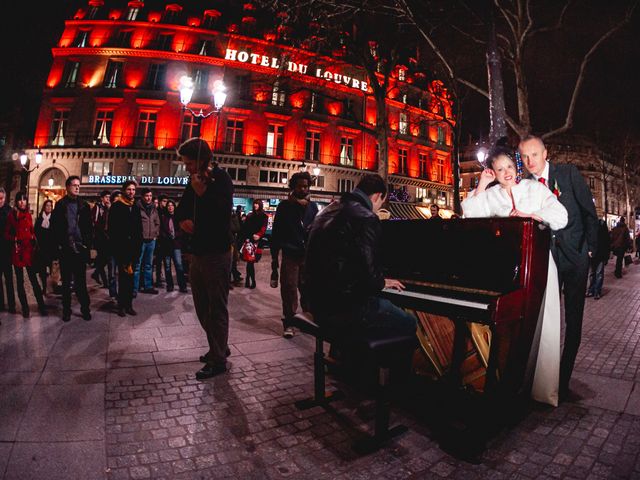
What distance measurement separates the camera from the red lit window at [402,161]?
41.5 m

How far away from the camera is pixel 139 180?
99.1ft

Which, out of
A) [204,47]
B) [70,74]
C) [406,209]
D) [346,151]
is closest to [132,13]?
[204,47]

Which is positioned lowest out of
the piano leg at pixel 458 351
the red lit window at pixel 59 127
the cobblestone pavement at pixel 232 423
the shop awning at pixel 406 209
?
the cobblestone pavement at pixel 232 423

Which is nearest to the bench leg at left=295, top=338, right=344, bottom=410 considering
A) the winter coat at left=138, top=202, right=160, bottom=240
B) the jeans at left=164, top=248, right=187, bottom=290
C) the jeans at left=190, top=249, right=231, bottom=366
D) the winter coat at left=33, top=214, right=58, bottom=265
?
the jeans at left=190, top=249, right=231, bottom=366

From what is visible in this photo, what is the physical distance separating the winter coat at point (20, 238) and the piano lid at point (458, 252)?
6533 mm

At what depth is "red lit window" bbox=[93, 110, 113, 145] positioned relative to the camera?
31.0 metres

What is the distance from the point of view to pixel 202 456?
245 centimetres

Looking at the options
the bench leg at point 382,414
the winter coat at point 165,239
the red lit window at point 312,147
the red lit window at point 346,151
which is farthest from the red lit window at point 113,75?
the bench leg at point 382,414

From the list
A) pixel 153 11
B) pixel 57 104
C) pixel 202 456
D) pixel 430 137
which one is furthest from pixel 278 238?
A: pixel 430 137

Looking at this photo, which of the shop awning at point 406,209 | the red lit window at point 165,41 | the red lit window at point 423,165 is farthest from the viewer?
the red lit window at point 423,165

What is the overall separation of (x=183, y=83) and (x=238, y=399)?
324 inches

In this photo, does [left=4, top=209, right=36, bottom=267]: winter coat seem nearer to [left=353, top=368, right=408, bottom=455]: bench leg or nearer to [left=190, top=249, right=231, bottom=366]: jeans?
[left=190, top=249, right=231, bottom=366]: jeans

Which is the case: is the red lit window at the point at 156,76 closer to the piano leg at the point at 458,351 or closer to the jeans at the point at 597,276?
the jeans at the point at 597,276

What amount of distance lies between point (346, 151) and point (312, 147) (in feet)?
12.8
